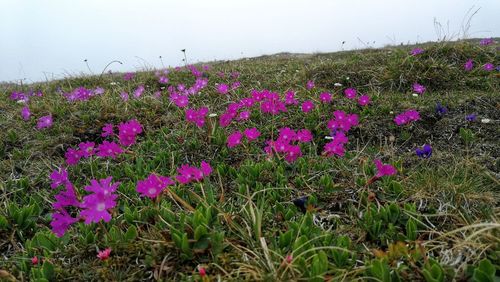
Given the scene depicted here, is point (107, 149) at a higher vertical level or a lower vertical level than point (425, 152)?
higher

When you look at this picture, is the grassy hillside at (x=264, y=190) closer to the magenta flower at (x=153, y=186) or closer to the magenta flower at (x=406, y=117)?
the magenta flower at (x=153, y=186)

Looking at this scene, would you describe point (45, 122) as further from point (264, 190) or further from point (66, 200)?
point (264, 190)

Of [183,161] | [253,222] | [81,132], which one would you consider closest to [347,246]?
[253,222]

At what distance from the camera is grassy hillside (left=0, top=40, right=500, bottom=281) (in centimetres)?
190

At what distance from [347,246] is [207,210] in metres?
0.72

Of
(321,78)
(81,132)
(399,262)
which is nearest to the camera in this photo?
(399,262)

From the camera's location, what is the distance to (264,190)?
241cm

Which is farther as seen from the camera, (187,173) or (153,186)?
(187,173)

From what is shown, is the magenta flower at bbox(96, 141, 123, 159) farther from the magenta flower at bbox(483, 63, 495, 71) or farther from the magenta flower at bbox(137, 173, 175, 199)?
the magenta flower at bbox(483, 63, 495, 71)

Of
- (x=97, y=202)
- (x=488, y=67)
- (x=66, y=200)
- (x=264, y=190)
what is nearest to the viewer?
(x=97, y=202)

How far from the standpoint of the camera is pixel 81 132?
4.41 m

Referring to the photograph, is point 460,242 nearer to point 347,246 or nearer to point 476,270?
point 476,270

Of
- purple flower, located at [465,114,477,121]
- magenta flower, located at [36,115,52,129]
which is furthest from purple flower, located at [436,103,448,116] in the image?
magenta flower, located at [36,115,52,129]

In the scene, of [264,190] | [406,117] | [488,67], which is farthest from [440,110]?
[264,190]
